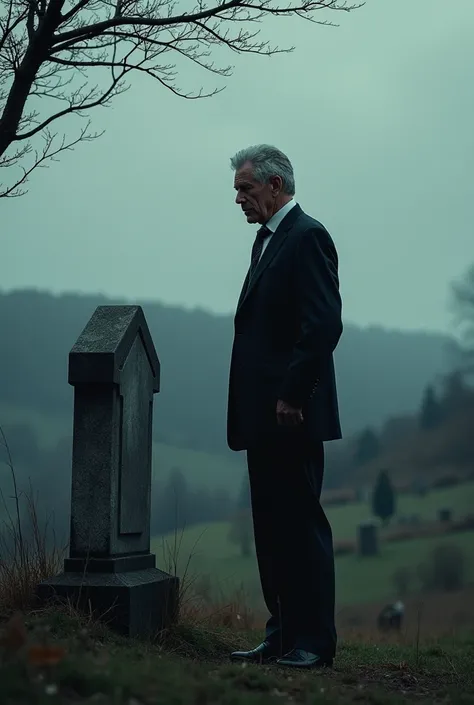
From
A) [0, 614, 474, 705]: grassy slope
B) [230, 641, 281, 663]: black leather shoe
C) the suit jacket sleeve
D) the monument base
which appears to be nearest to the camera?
[0, 614, 474, 705]: grassy slope

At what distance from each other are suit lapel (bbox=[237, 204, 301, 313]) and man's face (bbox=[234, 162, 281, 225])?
0.33ft

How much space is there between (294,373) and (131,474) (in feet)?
4.69

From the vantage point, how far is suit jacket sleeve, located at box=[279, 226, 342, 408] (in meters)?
4.70

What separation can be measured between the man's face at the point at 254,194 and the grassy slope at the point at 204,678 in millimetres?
2069

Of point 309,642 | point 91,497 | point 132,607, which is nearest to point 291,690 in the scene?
point 309,642

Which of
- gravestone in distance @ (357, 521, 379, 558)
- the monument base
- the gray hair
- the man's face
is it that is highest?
the gray hair

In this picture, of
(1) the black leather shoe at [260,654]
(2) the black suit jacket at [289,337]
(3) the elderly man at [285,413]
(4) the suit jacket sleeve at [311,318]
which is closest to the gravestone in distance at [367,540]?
(1) the black leather shoe at [260,654]

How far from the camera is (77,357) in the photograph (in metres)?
5.55

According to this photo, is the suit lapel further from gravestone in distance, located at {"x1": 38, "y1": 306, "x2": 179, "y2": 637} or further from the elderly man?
gravestone in distance, located at {"x1": 38, "y1": 306, "x2": 179, "y2": 637}

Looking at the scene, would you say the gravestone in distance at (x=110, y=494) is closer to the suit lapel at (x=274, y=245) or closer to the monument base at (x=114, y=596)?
the monument base at (x=114, y=596)

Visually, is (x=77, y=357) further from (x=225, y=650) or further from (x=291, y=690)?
(x=291, y=690)

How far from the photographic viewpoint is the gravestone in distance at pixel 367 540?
26.0 m

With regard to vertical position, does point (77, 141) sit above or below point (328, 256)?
above

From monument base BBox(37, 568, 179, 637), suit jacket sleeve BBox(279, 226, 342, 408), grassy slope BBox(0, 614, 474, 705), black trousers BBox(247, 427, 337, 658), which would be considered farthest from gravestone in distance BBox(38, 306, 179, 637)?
suit jacket sleeve BBox(279, 226, 342, 408)
